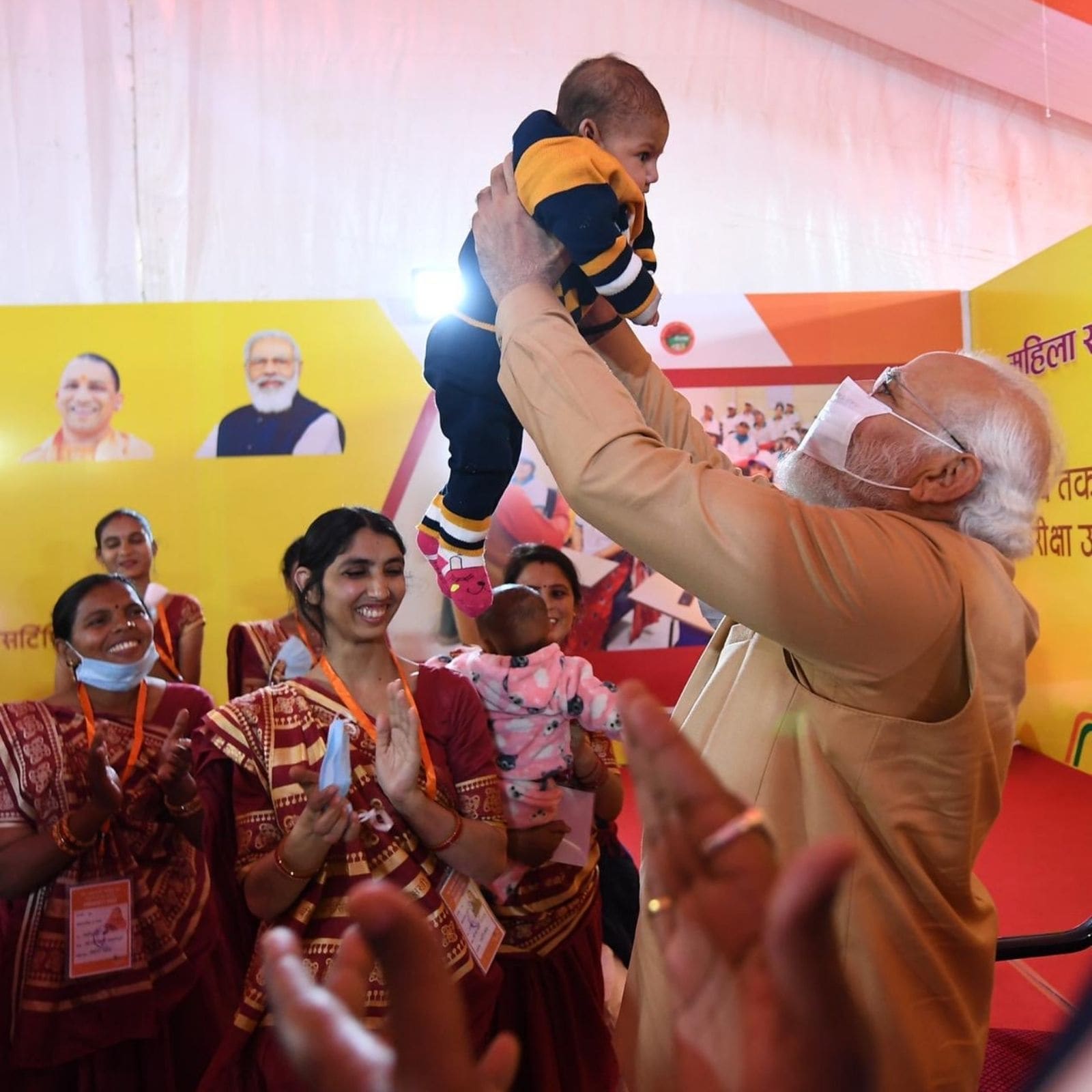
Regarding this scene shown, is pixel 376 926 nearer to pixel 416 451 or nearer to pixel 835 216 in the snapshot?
pixel 416 451

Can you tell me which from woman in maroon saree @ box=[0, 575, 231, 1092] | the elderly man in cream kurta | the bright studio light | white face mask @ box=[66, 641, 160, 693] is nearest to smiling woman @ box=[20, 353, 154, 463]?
the bright studio light

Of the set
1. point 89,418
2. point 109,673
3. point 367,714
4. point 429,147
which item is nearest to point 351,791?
point 367,714

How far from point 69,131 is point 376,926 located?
7134mm

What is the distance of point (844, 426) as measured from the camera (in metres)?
1.36

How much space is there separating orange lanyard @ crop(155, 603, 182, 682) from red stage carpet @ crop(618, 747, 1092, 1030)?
1964 mm

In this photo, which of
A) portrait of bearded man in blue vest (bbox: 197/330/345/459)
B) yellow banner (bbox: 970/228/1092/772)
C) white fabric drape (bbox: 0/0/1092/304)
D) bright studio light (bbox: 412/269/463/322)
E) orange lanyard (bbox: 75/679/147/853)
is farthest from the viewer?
white fabric drape (bbox: 0/0/1092/304)

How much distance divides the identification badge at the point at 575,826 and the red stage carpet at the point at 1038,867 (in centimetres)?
94

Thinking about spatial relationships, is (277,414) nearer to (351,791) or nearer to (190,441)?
(190,441)

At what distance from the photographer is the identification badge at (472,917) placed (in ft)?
6.41

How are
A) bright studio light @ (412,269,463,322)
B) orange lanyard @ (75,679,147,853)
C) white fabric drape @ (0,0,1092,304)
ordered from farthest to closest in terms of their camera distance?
white fabric drape @ (0,0,1092,304), bright studio light @ (412,269,463,322), orange lanyard @ (75,679,147,853)

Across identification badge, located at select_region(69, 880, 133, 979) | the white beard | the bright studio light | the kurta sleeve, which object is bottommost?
identification badge, located at select_region(69, 880, 133, 979)

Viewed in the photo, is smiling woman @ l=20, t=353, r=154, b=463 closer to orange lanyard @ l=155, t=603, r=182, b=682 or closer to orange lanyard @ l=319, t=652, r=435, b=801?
orange lanyard @ l=155, t=603, r=182, b=682

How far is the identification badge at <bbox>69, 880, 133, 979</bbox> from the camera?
2.22m

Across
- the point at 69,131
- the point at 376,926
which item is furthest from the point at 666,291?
the point at 376,926
